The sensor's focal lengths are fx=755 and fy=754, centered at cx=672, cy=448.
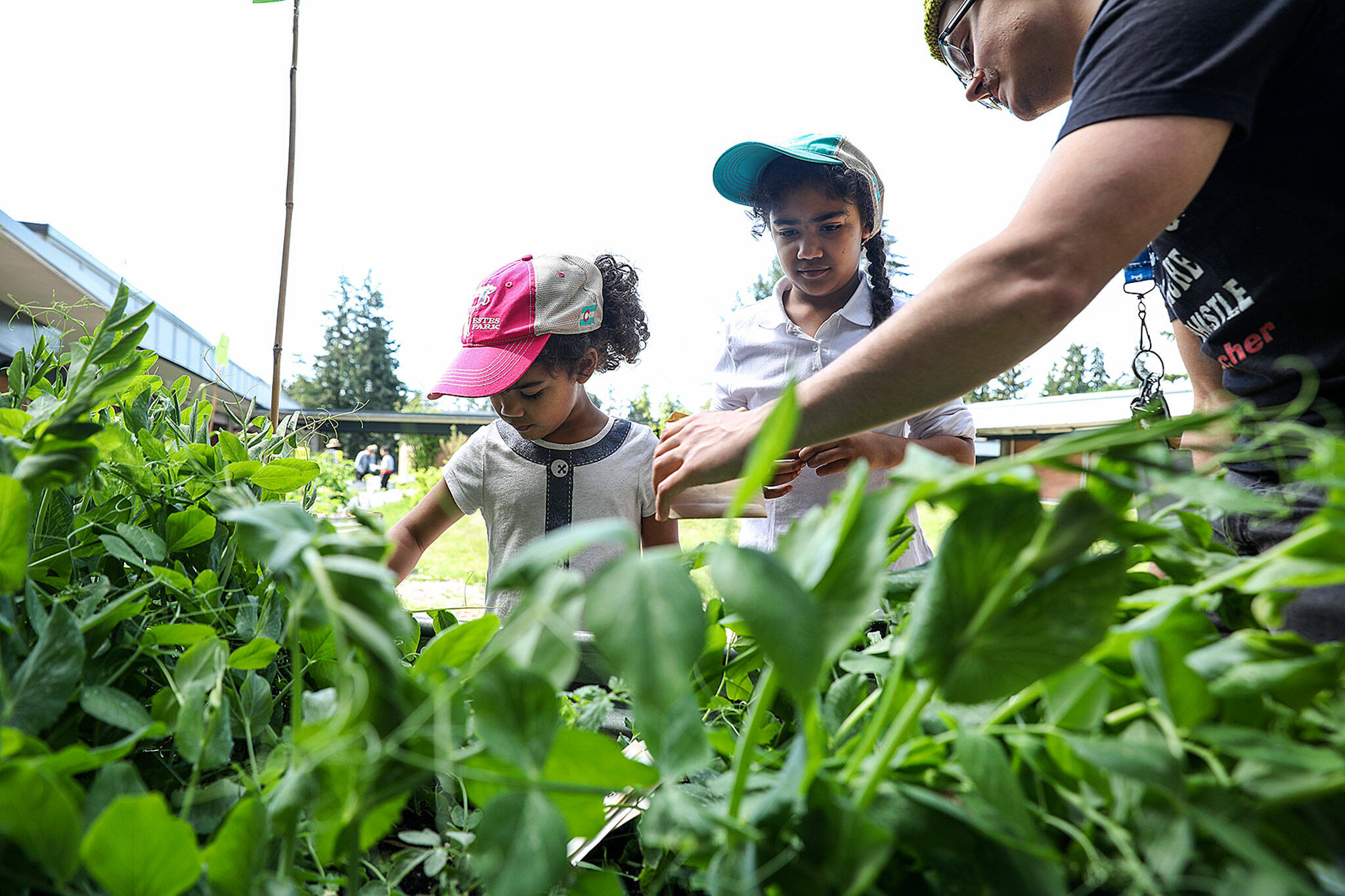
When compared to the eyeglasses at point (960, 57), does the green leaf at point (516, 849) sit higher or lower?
lower

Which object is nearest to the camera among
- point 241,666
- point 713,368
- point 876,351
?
point 241,666

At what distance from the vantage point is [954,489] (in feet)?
0.60

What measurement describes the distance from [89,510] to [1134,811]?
1.52ft

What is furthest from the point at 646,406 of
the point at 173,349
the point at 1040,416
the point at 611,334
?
the point at 611,334

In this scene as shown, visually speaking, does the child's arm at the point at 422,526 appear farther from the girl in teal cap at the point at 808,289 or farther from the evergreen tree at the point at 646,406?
the evergreen tree at the point at 646,406

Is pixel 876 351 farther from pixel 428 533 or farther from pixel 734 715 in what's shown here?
pixel 428 533

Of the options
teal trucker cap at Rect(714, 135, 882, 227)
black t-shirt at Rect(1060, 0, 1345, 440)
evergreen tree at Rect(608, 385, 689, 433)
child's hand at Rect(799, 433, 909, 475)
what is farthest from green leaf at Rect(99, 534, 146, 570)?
evergreen tree at Rect(608, 385, 689, 433)

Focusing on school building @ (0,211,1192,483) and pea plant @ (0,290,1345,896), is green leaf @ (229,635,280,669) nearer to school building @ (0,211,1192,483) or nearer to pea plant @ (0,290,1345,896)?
pea plant @ (0,290,1345,896)

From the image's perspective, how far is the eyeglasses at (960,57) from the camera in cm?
84

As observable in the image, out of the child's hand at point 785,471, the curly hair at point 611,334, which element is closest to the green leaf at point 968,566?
the child's hand at point 785,471

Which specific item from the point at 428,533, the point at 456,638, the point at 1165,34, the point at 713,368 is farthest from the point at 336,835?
the point at 713,368

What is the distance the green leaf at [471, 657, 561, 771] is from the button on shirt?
1.24 meters

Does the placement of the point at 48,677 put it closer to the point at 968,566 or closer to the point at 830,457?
the point at 968,566

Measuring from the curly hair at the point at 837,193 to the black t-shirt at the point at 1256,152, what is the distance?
36.6 inches
